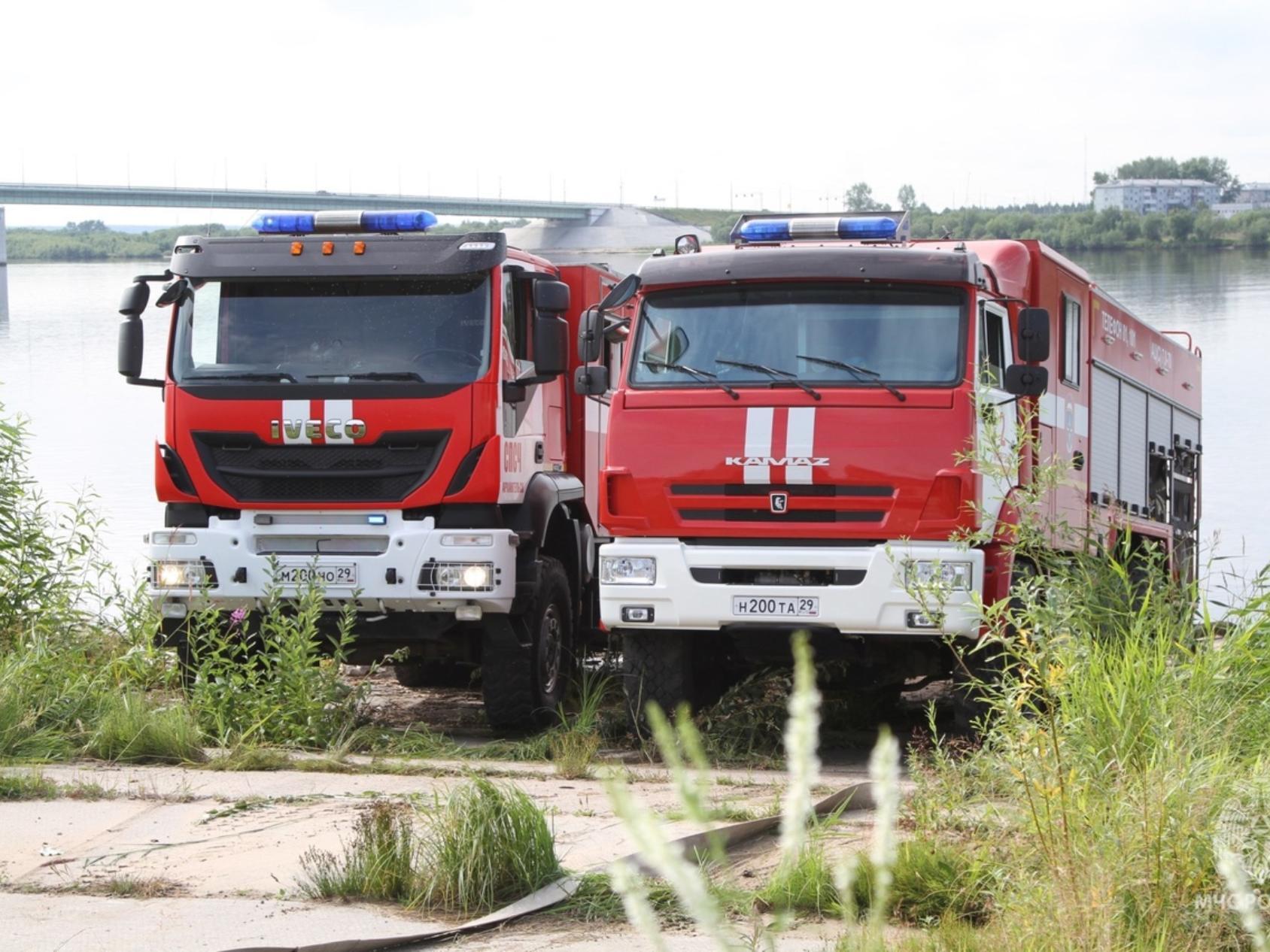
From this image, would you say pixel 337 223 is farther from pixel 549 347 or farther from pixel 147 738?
pixel 147 738

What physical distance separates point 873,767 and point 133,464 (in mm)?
27659

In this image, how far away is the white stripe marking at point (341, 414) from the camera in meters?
10.1

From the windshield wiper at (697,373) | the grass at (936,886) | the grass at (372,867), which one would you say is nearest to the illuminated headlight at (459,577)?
the windshield wiper at (697,373)

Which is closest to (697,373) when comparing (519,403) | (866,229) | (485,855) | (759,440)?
(759,440)

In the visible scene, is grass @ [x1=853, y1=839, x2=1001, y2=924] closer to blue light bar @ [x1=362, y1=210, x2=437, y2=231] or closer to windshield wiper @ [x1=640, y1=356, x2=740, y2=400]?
windshield wiper @ [x1=640, y1=356, x2=740, y2=400]

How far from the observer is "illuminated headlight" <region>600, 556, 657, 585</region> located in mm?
9312

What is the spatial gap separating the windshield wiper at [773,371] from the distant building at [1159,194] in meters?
22.8

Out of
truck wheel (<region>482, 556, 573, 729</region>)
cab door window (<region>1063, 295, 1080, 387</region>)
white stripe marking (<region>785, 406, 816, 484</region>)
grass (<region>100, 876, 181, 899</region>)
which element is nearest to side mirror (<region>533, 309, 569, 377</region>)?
truck wheel (<region>482, 556, 573, 729</region>)

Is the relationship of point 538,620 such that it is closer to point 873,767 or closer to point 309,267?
point 309,267

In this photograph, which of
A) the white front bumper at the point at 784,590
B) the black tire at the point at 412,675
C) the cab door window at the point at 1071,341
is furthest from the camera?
the black tire at the point at 412,675

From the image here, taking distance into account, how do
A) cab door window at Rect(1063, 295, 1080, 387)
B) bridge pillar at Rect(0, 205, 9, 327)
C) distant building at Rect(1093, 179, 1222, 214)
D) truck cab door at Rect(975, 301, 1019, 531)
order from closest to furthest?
truck cab door at Rect(975, 301, 1019, 531), cab door window at Rect(1063, 295, 1080, 387), bridge pillar at Rect(0, 205, 9, 327), distant building at Rect(1093, 179, 1222, 214)

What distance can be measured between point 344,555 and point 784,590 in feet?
9.03

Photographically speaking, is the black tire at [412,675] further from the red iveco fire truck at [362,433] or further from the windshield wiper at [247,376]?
the windshield wiper at [247,376]

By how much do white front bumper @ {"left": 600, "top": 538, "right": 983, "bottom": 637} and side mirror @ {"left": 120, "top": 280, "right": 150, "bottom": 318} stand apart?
339 cm
